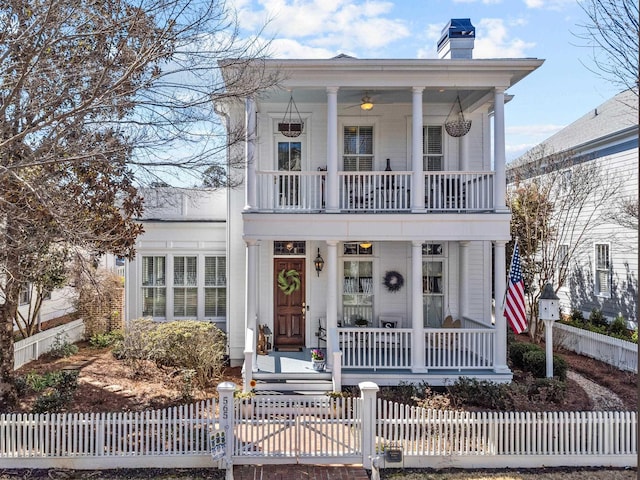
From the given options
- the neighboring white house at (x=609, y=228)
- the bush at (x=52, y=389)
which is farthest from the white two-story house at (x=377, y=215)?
the neighboring white house at (x=609, y=228)

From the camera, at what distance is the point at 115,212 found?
973 centimetres

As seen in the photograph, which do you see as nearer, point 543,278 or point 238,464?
point 238,464

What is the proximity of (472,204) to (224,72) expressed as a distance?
6.35 m

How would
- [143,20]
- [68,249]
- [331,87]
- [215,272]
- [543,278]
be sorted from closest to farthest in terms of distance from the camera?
[143,20] → [68,249] → [331,87] → [215,272] → [543,278]

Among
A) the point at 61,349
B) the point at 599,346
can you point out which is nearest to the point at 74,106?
the point at 61,349

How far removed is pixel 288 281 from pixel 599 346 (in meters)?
8.70

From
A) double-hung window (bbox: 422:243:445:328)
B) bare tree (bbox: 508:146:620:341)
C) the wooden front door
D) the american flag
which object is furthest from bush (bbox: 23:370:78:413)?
bare tree (bbox: 508:146:620:341)

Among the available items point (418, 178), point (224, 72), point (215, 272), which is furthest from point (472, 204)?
point (215, 272)

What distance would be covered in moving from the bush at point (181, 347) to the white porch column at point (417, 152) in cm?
596

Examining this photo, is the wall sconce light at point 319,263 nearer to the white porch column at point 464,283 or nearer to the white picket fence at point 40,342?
the white porch column at point 464,283

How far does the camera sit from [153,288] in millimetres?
13125

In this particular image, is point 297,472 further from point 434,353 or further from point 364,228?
point 364,228

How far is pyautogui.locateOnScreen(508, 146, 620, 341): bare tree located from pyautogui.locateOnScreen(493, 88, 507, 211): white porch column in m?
5.74

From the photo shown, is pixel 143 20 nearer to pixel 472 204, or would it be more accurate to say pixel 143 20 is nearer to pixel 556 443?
pixel 472 204
